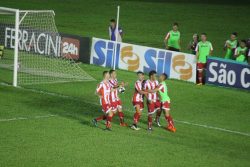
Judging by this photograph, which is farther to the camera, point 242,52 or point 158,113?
point 242,52

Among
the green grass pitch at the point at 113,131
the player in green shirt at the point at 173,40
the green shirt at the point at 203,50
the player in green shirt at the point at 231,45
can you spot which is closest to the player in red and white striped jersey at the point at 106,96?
the green grass pitch at the point at 113,131

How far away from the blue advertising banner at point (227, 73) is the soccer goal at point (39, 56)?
4905mm

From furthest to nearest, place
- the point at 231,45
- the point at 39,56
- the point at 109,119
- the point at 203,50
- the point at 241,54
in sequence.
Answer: the point at 39,56, the point at 231,45, the point at 203,50, the point at 241,54, the point at 109,119

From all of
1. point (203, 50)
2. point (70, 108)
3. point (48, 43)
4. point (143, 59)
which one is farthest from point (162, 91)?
point (48, 43)

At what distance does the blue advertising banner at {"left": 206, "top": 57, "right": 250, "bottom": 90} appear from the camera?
2689cm

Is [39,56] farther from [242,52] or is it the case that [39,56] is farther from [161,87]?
[161,87]

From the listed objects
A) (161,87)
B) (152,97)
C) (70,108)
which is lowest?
(70,108)

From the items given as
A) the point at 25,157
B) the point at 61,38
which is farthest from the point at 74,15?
the point at 25,157

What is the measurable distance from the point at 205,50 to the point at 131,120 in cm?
730

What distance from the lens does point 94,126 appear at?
2120 centimetres

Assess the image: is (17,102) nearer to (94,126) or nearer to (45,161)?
(94,126)

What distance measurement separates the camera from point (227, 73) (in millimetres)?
27453

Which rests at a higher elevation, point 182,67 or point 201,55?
point 201,55

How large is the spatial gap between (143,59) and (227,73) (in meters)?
4.26
